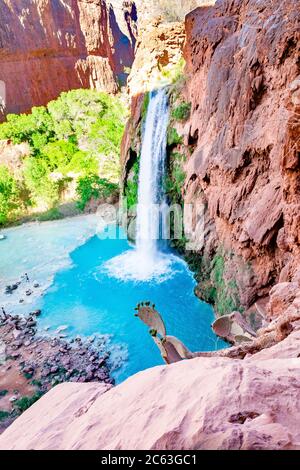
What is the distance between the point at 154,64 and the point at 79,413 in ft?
57.3

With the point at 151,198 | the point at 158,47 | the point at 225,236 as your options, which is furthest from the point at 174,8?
the point at 225,236

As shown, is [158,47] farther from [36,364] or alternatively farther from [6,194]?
[36,364]

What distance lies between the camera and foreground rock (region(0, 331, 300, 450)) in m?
1.50

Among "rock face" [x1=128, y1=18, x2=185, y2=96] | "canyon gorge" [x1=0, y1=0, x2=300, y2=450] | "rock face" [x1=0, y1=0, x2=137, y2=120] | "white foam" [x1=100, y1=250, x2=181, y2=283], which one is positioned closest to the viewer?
"canyon gorge" [x1=0, y1=0, x2=300, y2=450]

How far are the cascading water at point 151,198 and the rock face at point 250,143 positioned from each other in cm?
323

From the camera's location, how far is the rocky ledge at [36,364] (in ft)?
23.8

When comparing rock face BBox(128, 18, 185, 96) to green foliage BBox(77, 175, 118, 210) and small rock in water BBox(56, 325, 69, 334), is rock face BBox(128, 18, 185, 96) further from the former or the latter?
small rock in water BBox(56, 325, 69, 334)

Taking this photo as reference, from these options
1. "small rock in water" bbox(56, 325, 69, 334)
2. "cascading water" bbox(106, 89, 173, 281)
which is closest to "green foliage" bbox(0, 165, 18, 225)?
"cascading water" bbox(106, 89, 173, 281)

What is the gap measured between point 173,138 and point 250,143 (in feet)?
19.2

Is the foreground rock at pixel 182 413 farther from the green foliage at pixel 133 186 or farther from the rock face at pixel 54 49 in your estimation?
the rock face at pixel 54 49

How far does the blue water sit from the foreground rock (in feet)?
19.6

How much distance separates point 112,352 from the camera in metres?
→ 8.59
